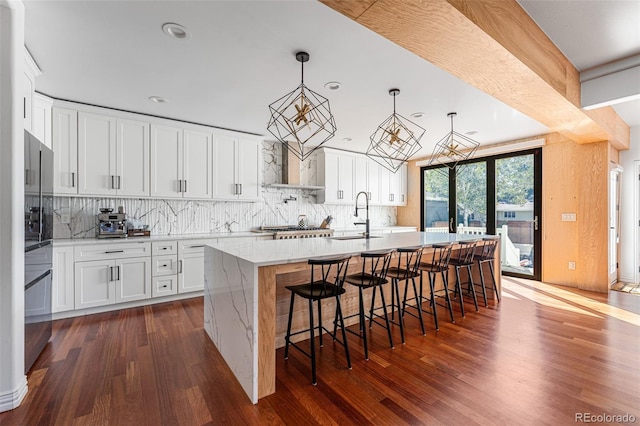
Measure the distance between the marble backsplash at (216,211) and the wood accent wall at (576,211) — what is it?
3632 mm

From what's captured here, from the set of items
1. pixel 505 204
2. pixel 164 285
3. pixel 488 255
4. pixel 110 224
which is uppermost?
pixel 505 204

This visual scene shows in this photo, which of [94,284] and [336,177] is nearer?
[94,284]

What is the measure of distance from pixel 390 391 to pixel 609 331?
8.51 ft

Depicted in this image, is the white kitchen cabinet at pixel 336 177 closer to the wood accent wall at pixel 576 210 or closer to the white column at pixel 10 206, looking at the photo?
the wood accent wall at pixel 576 210

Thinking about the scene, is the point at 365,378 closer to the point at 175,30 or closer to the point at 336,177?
the point at 175,30

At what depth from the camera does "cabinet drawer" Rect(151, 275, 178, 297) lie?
12.6ft

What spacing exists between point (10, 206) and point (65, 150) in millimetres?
2120

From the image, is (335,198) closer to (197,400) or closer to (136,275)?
(136,275)

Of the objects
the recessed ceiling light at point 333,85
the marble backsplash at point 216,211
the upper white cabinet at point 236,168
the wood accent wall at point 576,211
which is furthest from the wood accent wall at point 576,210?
the upper white cabinet at point 236,168

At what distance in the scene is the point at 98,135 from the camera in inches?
146

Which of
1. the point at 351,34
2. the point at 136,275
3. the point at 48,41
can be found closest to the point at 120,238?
the point at 136,275

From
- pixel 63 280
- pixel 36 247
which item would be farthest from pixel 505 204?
pixel 63 280

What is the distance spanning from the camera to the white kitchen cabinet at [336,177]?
19.6 ft

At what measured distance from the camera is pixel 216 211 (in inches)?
194
